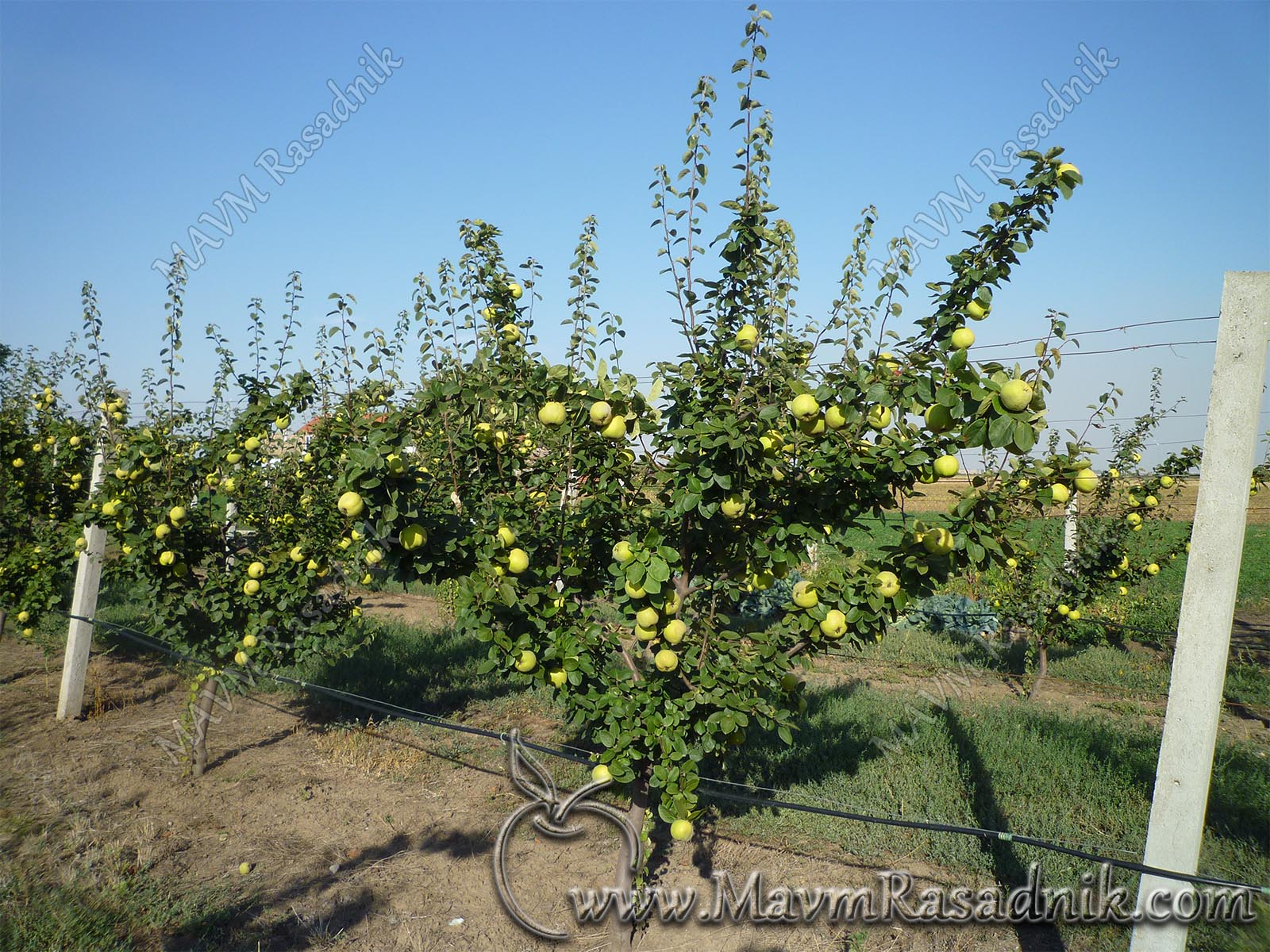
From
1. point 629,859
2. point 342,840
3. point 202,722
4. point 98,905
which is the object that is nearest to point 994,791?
point 629,859

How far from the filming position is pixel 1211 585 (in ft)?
6.69

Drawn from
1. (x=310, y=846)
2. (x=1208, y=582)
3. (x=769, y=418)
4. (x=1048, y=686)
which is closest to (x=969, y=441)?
(x=769, y=418)

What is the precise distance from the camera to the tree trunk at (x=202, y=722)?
458cm

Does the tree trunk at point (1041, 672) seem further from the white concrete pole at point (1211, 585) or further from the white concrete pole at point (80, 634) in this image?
the white concrete pole at point (80, 634)

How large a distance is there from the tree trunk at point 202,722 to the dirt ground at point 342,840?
0.39ft

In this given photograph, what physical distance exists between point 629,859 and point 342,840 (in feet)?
6.32

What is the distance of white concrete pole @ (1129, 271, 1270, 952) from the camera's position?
6.61 ft

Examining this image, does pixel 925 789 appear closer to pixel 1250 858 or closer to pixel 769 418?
pixel 1250 858

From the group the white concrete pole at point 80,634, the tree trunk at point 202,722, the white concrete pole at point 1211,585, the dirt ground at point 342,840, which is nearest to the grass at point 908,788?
the dirt ground at point 342,840

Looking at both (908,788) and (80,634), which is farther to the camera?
(80,634)

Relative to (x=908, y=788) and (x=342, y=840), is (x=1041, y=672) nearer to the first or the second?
(x=908, y=788)

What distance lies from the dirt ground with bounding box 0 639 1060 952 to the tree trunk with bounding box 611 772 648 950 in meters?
0.35

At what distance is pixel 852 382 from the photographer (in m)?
2.05

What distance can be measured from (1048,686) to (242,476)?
7.16m
